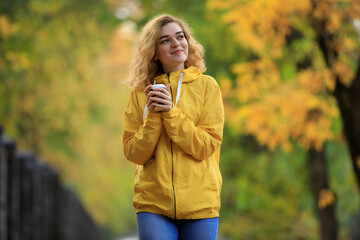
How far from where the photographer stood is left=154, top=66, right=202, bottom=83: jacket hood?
412 cm

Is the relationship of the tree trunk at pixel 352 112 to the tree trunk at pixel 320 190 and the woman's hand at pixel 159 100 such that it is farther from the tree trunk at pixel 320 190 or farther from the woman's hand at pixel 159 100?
the woman's hand at pixel 159 100

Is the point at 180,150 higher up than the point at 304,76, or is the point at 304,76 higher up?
the point at 304,76

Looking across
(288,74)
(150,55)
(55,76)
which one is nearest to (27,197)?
(288,74)

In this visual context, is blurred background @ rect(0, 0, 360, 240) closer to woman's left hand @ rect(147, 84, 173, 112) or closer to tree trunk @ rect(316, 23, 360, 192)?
tree trunk @ rect(316, 23, 360, 192)

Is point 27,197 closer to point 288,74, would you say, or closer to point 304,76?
point 304,76

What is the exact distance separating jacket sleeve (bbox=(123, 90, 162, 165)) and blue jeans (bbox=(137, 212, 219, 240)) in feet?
1.10

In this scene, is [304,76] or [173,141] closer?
[173,141]

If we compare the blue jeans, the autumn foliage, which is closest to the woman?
the blue jeans

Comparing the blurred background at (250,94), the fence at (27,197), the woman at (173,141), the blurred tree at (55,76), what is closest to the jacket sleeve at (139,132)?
the woman at (173,141)

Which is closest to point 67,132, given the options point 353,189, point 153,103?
point 353,189

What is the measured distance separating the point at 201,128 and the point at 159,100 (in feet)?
1.16

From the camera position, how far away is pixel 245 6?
10188 mm

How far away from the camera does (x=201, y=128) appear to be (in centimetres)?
407

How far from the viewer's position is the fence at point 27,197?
29.0 ft
